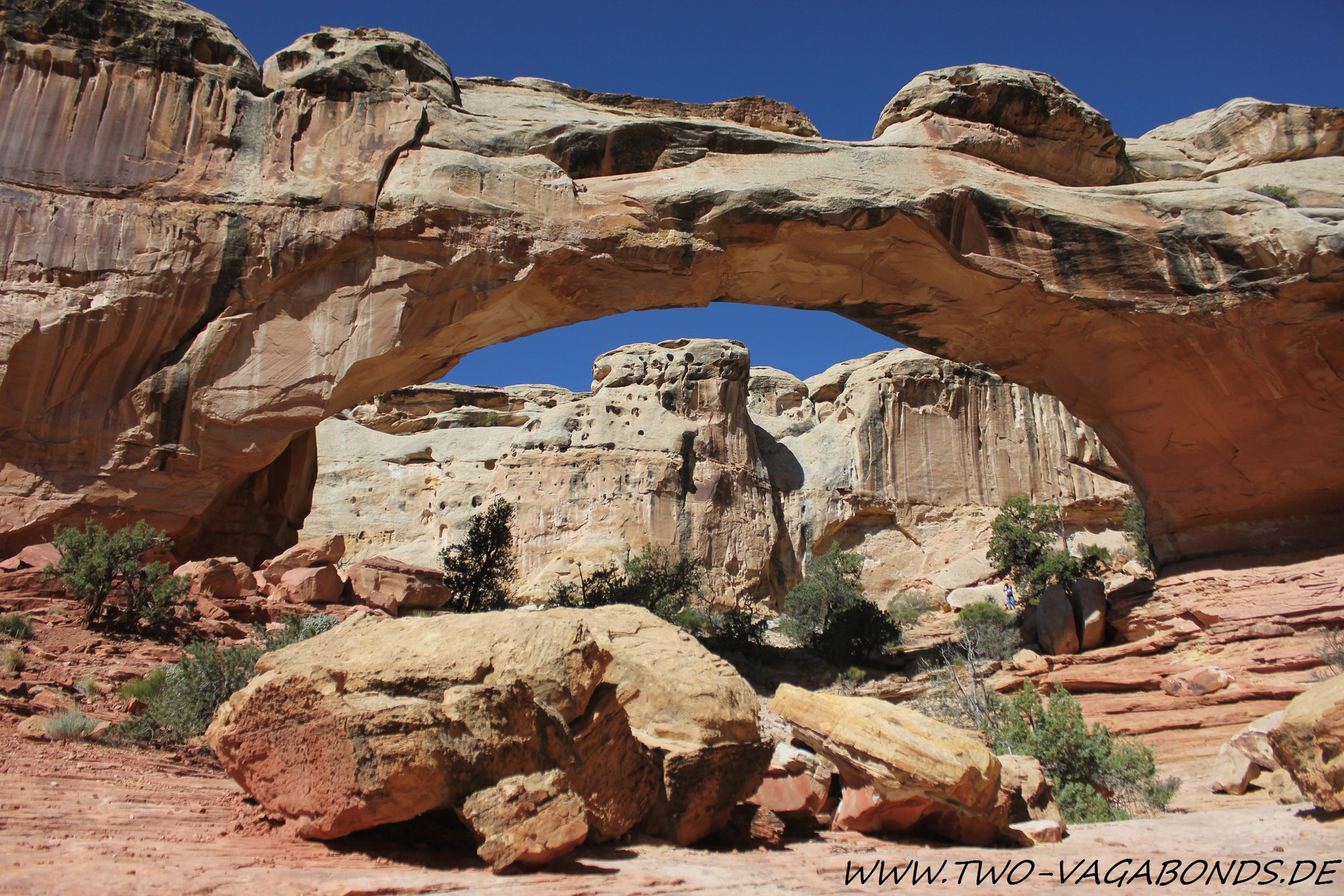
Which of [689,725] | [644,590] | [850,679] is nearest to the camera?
[689,725]

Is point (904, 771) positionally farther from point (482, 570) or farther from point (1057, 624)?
point (482, 570)

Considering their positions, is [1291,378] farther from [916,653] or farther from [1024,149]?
[916,653]

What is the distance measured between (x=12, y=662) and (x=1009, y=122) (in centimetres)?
1489

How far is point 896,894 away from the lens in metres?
4.77

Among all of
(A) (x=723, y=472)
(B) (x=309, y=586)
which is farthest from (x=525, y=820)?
(A) (x=723, y=472)

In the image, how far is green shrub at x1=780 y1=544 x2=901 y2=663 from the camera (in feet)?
56.7

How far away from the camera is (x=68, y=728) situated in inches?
259

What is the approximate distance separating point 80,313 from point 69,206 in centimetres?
143

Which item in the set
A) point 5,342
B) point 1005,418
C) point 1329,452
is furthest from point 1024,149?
point 1005,418

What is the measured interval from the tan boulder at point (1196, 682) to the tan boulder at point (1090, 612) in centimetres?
190

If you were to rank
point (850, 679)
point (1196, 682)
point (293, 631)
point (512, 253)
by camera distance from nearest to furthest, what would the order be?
point (293, 631), point (512, 253), point (1196, 682), point (850, 679)

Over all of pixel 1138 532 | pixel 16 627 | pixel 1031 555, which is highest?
pixel 1138 532

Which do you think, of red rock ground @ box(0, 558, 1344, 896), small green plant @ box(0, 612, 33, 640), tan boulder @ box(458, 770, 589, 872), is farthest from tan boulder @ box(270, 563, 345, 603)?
tan boulder @ box(458, 770, 589, 872)

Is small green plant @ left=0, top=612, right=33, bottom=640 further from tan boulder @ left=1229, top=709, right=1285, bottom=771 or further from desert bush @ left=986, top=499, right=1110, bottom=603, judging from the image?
desert bush @ left=986, top=499, right=1110, bottom=603
